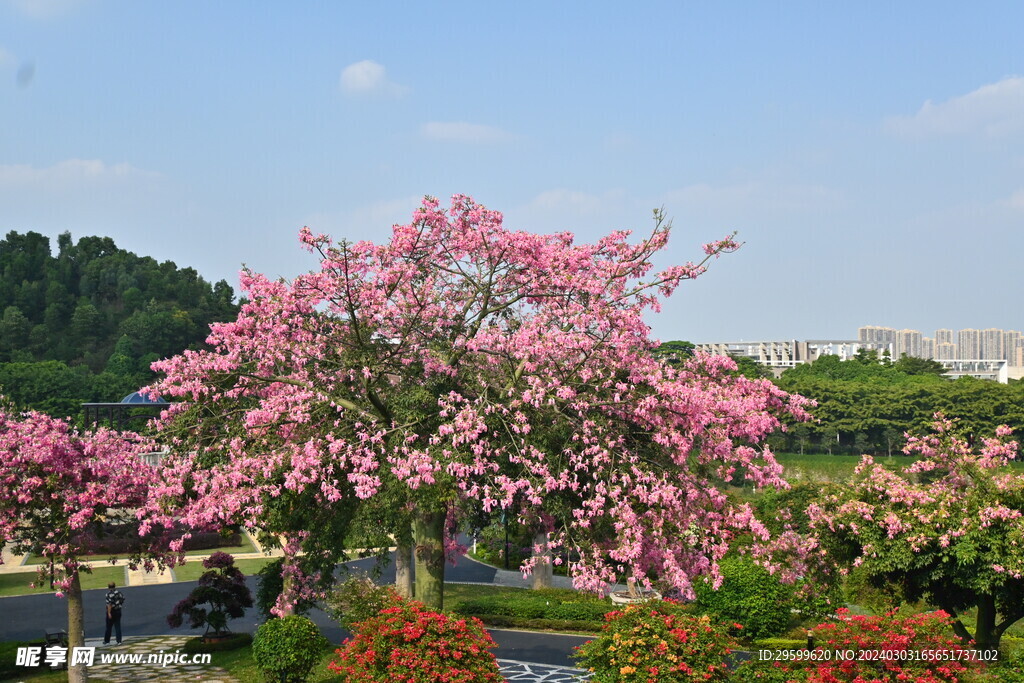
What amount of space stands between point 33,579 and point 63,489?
22.1m

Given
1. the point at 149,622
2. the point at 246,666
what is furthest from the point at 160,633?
the point at 246,666

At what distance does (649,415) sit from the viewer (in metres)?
19.6

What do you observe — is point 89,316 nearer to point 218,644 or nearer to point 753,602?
point 218,644

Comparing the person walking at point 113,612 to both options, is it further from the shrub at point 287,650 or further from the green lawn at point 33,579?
the green lawn at point 33,579

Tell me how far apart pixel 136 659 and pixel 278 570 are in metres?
3.91

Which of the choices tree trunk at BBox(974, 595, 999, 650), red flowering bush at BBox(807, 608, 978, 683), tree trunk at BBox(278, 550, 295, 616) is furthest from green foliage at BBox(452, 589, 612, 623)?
red flowering bush at BBox(807, 608, 978, 683)

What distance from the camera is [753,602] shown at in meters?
26.5

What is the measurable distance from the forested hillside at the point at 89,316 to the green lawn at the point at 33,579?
2081 inches

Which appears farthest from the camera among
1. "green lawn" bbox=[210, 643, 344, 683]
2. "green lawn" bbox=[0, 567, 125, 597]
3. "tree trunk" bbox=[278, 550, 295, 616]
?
"green lawn" bbox=[0, 567, 125, 597]

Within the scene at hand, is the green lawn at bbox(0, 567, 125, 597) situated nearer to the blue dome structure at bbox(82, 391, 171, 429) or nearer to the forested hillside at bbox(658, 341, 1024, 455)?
the blue dome structure at bbox(82, 391, 171, 429)

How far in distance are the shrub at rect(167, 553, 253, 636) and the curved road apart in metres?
2.98

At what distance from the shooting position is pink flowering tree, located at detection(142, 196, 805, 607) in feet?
60.7

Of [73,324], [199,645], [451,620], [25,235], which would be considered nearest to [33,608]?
[199,645]

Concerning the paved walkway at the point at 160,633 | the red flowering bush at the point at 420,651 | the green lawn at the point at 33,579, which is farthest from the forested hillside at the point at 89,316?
the red flowering bush at the point at 420,651
